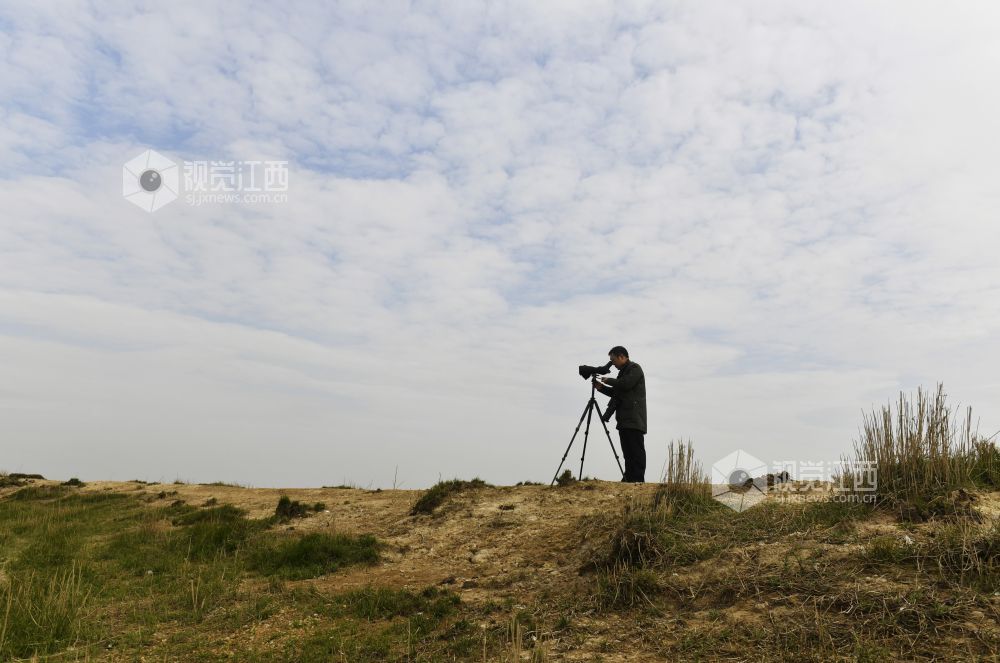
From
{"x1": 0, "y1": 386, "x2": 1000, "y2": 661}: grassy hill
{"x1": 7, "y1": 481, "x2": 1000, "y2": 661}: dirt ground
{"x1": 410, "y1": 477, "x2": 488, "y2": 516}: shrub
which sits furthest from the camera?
{"x1": 410, "y1": 477, "x2": 488, "y2": 516}: shrub

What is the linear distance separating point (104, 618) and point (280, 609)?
→ 2279 millimetres

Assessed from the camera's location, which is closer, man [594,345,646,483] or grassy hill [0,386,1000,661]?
grassy hill [0,386,1000,661]

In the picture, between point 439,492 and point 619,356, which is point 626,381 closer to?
point 619,356

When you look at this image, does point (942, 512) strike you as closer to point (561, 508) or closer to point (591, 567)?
point (591, 567)

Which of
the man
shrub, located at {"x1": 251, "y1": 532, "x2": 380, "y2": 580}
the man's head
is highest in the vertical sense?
the man's head

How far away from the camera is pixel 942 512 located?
7.18 metres

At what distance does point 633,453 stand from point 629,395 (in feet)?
3.95

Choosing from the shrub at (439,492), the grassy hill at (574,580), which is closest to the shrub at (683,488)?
the grassy hill at (574,580)

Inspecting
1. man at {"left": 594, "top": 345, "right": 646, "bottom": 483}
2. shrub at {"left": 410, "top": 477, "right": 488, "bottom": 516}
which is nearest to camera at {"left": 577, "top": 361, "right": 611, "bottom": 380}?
man at {"left": 594, "top": 345, "right": 646, "bottom": 483}

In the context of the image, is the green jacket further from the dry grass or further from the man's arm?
the dry grass

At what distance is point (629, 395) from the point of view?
1284cm

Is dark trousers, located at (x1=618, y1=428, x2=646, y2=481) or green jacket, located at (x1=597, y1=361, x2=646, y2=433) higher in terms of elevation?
green jacket, located at (x1=597, y1=361, x2=646, y2=433)

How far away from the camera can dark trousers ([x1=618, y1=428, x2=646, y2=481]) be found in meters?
12.8

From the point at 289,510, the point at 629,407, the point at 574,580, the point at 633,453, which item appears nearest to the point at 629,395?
the point at 629,407
